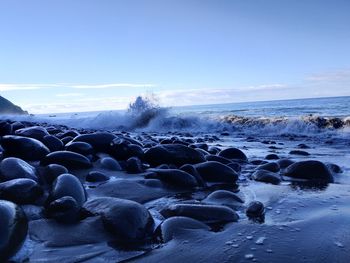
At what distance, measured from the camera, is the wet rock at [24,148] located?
4.34 meters

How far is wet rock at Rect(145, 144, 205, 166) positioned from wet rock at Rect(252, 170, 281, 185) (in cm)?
80

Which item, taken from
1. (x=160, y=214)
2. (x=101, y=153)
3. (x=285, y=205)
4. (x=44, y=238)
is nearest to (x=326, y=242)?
(x=285, y=205)

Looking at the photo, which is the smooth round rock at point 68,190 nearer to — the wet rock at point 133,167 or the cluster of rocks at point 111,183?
the cluster of rocks at point 111,183

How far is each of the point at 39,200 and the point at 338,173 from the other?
3.78 meters

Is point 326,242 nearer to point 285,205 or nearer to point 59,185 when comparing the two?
point 285,205

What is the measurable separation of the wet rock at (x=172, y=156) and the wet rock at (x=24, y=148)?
4.32 ft

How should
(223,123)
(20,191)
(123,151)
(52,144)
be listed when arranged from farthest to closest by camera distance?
(223,123)
(123,151)
(52,144)
(20,191)

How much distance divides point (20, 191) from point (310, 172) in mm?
3250

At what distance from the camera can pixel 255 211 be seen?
290 centimetres

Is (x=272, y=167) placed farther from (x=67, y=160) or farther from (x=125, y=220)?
(x=125, y=220)

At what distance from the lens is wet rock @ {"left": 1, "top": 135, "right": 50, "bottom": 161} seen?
14.2 ft

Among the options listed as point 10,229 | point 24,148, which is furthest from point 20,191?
point 24,148

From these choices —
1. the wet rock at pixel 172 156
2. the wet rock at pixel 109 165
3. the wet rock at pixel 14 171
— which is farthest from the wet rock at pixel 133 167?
the wet rock at pixel 14 171

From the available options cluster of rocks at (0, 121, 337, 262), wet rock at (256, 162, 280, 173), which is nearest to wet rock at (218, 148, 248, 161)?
cluster of rocks at (0, 121, 337, 262)
